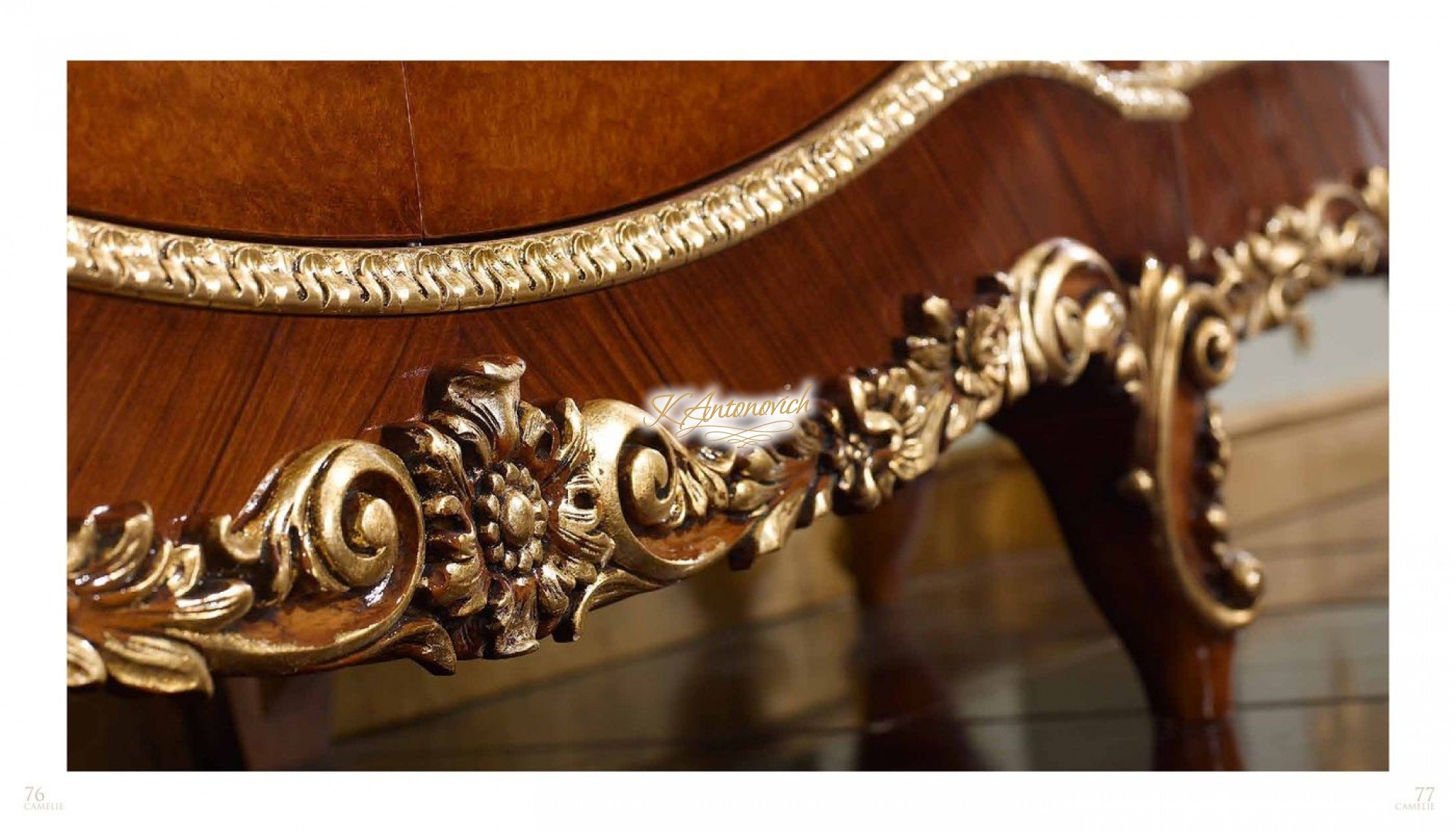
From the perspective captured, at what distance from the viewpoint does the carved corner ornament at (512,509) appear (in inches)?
11.5

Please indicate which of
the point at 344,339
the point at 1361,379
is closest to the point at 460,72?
the point at 344,339

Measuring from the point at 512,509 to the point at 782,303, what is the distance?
0.12 metres

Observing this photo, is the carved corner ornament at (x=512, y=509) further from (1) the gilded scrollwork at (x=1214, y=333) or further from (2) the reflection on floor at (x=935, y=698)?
(2) the reflection on floor at (x=935, y=698)

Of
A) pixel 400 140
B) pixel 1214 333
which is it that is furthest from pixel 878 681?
pixel 400 140

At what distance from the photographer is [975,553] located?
3.94 ft

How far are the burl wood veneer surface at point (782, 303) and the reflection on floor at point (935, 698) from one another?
208 millimetres

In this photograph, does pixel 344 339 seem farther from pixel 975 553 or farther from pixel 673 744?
pixel 975 553

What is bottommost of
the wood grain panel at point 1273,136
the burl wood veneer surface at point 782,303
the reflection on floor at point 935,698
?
the reflection on floor at point 935,698

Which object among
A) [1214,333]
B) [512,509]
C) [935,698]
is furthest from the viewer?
[935,698]

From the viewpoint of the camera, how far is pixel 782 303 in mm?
427

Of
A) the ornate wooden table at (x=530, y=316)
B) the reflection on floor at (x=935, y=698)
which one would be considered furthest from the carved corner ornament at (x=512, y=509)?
the reflection on floor at (x=935, y=698)

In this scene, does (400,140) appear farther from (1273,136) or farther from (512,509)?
(1273,136)

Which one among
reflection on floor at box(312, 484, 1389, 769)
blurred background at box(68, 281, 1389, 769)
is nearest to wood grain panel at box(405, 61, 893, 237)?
blurred background at box(68, 281, 1389, 769)

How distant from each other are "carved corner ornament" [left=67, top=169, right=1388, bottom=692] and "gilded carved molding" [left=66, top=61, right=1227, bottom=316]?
0.02 metres
